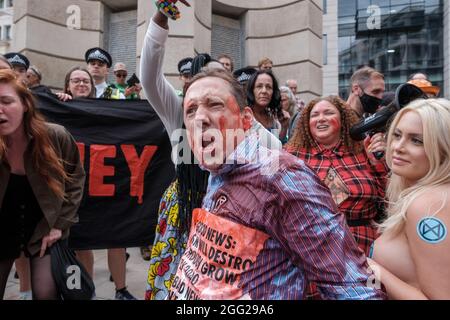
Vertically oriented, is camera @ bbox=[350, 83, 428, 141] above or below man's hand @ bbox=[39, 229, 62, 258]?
above

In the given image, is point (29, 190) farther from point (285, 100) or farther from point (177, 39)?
point (177, 39)

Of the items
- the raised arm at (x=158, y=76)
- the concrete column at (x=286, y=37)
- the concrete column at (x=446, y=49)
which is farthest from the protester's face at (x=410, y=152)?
the concrete column at (x=446, y=49)

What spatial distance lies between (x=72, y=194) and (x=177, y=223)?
0.88 meters

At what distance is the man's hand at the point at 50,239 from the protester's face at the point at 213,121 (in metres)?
1.43

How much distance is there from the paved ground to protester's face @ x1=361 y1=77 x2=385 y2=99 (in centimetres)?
291

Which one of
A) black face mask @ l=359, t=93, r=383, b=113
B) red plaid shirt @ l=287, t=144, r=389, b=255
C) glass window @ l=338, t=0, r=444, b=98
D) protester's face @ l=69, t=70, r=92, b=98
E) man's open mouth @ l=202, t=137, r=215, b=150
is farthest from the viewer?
glass window @ l=338, t=0, r=444, b=98

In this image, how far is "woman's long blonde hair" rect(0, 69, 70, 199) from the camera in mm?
2285

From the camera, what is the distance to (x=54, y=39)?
6.87m

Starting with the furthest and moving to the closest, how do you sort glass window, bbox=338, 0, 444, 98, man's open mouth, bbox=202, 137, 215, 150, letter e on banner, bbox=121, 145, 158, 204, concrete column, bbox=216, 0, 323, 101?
glass window, bbox=338, 0, 444, 98 < concrete column, bbox=216, 0, 323, 101 < letter e on banner, bbox=121, 145, 158, 204 < man's open mouth, bbox=202, 137, 215, 150

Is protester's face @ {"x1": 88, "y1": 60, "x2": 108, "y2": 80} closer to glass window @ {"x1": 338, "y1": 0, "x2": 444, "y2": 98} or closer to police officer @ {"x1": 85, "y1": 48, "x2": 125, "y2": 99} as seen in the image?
police officer @ {"x1": 85, "y1": 48, "x2": 125, "y2": 99}

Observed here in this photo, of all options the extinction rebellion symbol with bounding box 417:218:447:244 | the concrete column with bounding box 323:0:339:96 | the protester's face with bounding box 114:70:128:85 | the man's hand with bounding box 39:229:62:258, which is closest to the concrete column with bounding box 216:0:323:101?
the protester's face with bounding box 114:70:128:85
